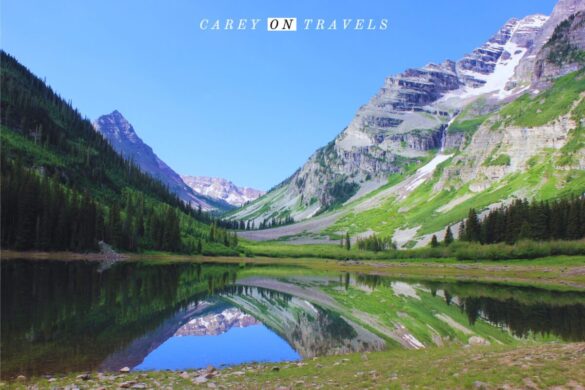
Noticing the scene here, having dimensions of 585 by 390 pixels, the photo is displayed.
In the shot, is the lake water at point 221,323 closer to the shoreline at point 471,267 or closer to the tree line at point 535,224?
the shoreline at point 471,267

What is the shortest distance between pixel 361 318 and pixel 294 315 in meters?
7.96

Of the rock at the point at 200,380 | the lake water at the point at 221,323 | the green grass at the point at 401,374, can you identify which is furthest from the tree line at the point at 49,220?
the rock at the point at 200,380

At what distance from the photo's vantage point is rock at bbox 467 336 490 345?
118 ft

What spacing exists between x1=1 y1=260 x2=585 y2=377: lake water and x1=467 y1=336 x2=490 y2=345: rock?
0.18m

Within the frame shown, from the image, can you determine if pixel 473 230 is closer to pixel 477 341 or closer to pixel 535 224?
pixel 535 224

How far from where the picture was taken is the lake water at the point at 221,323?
29.5 m

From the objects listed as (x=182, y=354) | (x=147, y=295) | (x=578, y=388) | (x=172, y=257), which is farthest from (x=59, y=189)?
(x=578, y=388)

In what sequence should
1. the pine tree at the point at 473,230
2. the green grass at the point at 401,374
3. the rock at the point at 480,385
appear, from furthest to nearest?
the pine tree at the point at 473,230 → the green grass at the point at 401,374 → the rock at the point at 480,385

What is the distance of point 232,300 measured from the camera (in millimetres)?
62594

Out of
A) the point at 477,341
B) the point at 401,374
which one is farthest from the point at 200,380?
the point at 477,341

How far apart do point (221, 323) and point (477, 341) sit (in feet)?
80.9

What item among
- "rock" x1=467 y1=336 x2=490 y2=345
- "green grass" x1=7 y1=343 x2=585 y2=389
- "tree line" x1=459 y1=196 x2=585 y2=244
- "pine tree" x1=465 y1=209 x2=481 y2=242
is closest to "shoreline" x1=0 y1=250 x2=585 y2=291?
"pine tree" x1=465 y1=209 x2=481 y2=242

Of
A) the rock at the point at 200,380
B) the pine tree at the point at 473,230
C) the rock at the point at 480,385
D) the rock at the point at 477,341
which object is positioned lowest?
the rock at the point at 477,341

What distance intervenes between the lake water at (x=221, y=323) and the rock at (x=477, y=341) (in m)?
0.18
